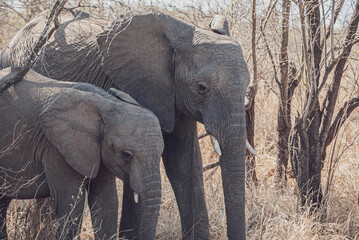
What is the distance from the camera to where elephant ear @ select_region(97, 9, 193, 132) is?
448 centimetres

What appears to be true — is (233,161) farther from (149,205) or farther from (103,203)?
(103,203)

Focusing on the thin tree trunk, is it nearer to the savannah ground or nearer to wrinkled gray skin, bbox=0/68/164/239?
the savannah ground

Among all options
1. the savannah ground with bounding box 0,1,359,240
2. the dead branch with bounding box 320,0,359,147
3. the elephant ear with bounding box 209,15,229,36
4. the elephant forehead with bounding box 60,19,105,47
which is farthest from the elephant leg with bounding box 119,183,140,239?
the dead branch with bounding box 320,0,359,147

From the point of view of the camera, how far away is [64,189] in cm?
398

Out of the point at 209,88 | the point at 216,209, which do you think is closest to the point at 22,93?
the point at 209,88

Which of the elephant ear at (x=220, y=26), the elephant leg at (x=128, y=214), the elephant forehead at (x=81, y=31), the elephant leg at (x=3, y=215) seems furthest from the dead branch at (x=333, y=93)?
the elephant leg at (x=3, y=215)

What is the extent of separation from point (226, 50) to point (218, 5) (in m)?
2.24

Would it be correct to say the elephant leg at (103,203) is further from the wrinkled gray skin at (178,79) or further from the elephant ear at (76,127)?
the wrinkled gray skin at (178,79)

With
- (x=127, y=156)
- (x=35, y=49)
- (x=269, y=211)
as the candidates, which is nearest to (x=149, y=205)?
(x=127, y=156)

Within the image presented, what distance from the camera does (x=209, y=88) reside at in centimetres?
427

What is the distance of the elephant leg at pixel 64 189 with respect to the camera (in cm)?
397

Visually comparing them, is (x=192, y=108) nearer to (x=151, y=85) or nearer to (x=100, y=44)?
(x=151, y=85)

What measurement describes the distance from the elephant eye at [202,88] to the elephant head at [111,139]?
486 millimetres

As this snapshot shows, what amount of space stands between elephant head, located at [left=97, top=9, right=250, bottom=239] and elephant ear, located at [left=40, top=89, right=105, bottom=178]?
0.57 meters
